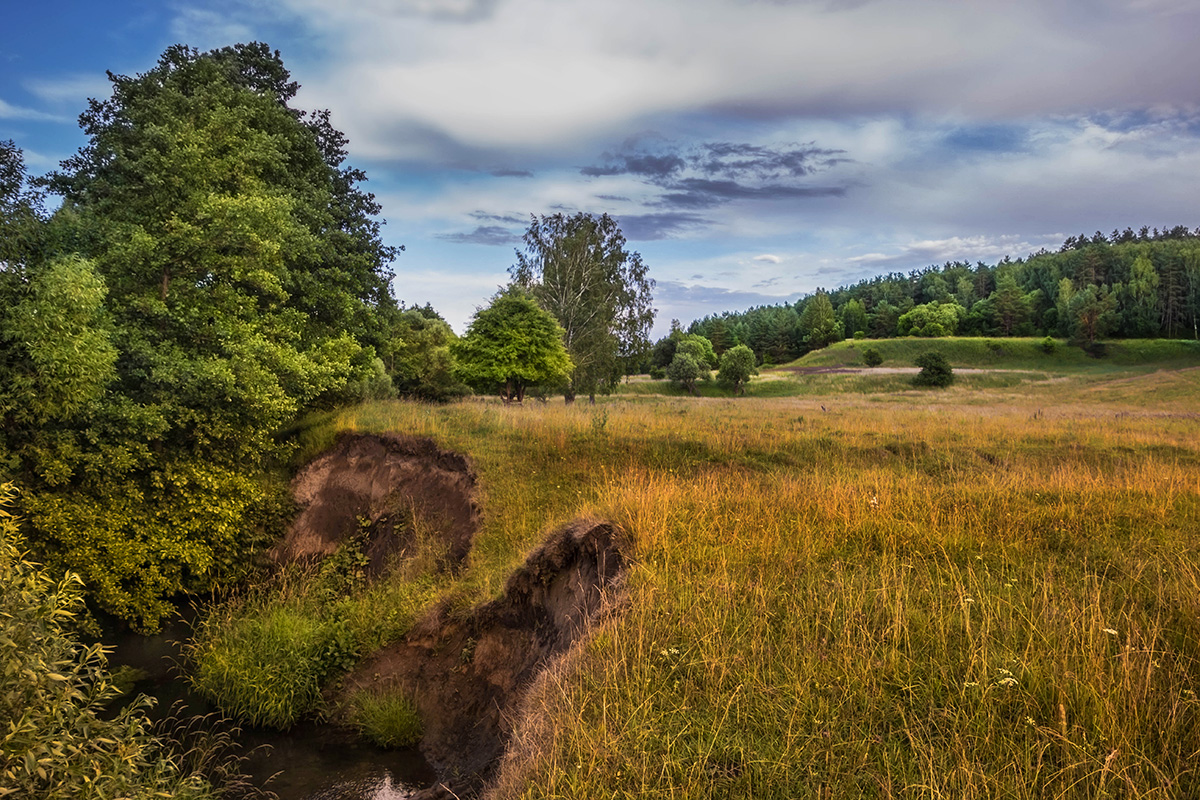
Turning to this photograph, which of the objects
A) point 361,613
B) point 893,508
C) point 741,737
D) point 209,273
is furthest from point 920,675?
point 209,273

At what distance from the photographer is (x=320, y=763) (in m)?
10.2

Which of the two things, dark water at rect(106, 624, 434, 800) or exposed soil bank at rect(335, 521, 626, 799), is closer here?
exposed soil bank at rect(335, 521, 626, 799)

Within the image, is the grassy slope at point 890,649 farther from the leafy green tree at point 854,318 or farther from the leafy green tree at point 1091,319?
the leafy green tree at point 854,318

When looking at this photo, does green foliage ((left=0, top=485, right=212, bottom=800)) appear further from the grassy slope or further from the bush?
the bush

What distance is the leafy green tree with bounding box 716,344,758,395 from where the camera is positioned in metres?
69.8

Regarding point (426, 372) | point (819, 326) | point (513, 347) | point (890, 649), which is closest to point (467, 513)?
point (890, 649)

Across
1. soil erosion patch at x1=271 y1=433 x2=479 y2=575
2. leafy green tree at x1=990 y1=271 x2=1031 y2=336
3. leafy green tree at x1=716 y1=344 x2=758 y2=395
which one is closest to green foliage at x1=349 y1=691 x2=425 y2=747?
soil erosion patch at x1=271 y1=433 x2=479 y2=575

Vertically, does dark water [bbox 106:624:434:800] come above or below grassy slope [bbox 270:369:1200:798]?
below

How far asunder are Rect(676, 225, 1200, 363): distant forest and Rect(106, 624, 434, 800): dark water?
76.1m

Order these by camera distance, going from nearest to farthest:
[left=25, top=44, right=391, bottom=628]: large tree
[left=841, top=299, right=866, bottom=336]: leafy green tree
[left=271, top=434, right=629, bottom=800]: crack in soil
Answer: [left=271, top=434, right=629, bottom=800]: crack in soil, [left=25, top=44, right=391, bottom=628]: large tree, [left=841, top=299, right=866, bottom=336]: leafy green tree

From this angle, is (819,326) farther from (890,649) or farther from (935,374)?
(890,649)

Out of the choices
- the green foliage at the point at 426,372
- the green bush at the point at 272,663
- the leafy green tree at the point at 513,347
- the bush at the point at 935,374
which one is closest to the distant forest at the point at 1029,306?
the bush at the point at 935,374

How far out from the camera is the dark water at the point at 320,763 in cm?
944

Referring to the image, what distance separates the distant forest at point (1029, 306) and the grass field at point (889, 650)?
76909mm
